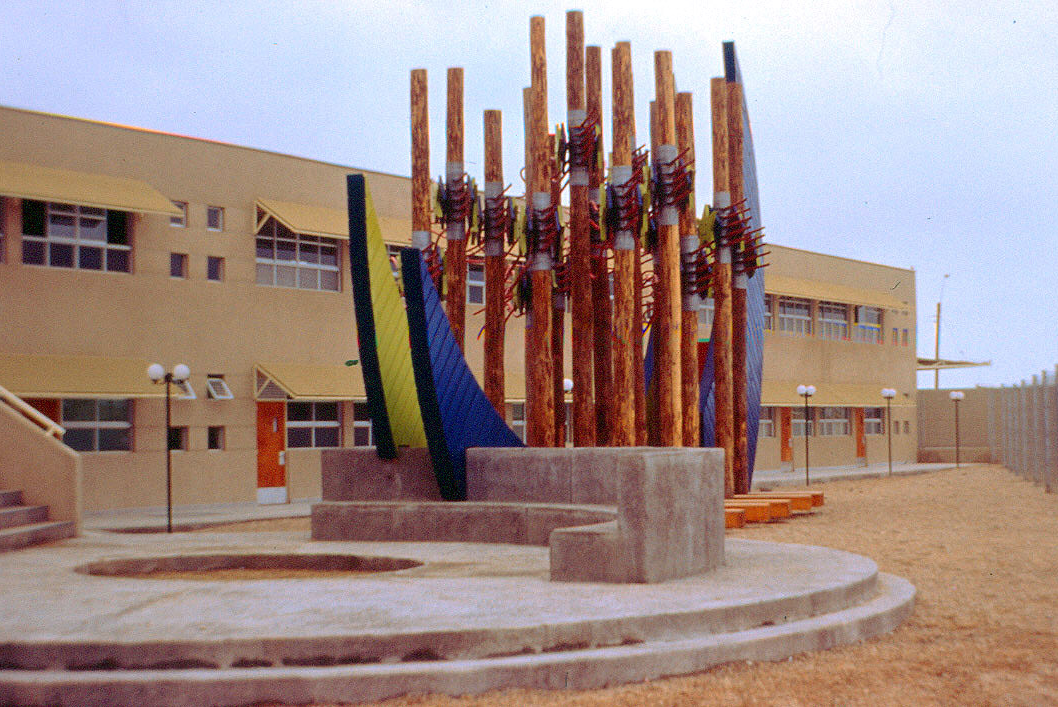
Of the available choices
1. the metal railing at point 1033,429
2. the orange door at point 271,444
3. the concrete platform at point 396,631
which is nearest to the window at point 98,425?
the orange door at point 271,444

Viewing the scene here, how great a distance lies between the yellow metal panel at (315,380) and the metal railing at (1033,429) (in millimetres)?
14484

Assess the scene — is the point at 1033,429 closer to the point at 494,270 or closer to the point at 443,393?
the point at 494,270

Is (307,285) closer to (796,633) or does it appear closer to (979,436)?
(796,633)

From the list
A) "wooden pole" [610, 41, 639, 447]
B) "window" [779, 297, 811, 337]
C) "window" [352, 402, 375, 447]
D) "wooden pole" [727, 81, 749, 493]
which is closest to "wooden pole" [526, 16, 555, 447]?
"wooden pole" [610, 41, 639, 447]

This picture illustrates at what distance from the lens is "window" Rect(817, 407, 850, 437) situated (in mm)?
41844

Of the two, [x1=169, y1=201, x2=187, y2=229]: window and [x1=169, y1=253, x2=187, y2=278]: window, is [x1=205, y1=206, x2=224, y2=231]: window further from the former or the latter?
[x1=169, y1=253, x2=187, y2=278]: window

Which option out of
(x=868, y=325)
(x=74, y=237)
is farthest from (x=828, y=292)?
(x=74, y=237)

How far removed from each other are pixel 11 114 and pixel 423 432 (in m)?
12.0

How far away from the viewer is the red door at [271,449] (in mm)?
25281

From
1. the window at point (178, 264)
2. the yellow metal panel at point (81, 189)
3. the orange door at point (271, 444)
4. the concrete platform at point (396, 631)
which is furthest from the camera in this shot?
the orange door at point (271, 444)

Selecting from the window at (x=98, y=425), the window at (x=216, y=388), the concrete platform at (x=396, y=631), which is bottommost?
the concrete platform at (x=396, y=631)

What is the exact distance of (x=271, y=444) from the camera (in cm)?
2552

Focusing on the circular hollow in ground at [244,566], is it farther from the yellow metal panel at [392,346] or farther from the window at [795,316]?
the window at [795,316]

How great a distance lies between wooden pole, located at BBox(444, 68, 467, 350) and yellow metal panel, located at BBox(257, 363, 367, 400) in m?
9.03
